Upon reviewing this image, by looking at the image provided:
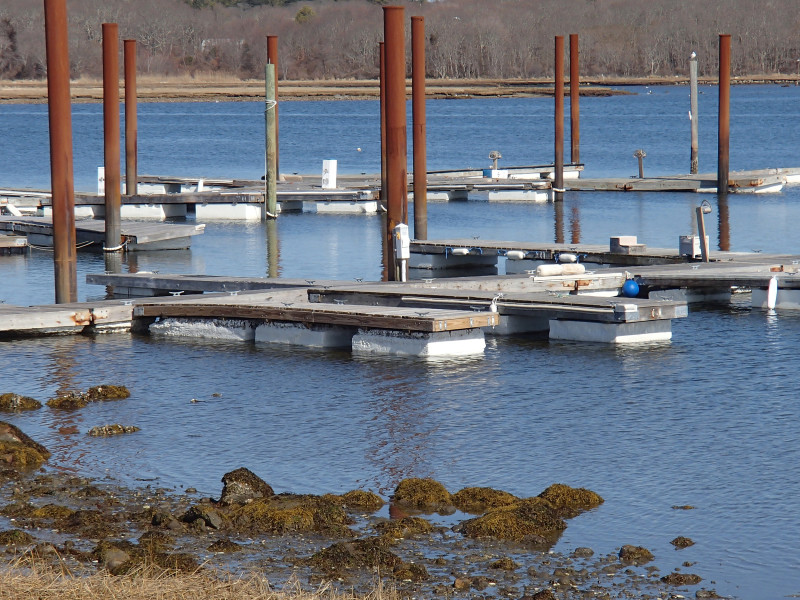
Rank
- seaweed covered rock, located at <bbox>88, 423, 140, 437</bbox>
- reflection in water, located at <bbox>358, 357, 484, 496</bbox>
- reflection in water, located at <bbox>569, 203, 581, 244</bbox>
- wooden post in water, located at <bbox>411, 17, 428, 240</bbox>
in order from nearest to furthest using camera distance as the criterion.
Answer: reflection in water, located at <bbox>358, 357, 484, 496</bbox> → seaweed covered rock, located at <bbox>88, 423, 140, 437</bbox> → wooden post in water, located at <bbox>411, 17, 428, 240</bbox> → reflection in water, located at <bbox>569, 203, 581, 244</bbox>

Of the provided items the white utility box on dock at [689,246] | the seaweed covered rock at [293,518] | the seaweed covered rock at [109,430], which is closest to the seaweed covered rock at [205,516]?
the seaweed covered rock at [293,518]

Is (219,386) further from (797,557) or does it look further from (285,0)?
(285,0)

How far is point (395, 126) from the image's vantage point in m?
20.2

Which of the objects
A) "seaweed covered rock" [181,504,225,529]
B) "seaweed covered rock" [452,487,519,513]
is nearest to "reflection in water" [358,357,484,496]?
"seaweed covered rock" [452,487,519,513]

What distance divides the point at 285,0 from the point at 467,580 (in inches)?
7268

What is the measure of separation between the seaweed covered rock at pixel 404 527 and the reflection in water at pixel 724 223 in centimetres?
1843

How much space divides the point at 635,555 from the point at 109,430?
5.85m

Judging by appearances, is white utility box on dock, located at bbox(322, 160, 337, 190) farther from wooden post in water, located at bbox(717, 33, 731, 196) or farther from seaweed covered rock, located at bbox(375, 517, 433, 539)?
seaweed covered rock, located at bbox(375, 517, 433, 539)

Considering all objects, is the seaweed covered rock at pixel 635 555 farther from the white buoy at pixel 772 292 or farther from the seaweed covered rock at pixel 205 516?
the white buoy at pixel 772 292

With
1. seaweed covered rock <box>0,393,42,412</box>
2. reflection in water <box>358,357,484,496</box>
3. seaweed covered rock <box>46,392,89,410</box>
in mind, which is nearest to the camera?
reflection in water <box>358,357,484,496</box>

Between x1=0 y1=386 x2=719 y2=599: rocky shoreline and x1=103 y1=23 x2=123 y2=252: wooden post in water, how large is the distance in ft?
44.9

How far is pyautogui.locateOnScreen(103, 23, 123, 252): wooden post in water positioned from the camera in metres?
24.6

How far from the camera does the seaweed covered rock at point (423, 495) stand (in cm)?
1054

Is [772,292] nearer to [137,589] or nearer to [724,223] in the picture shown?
[724,223]
